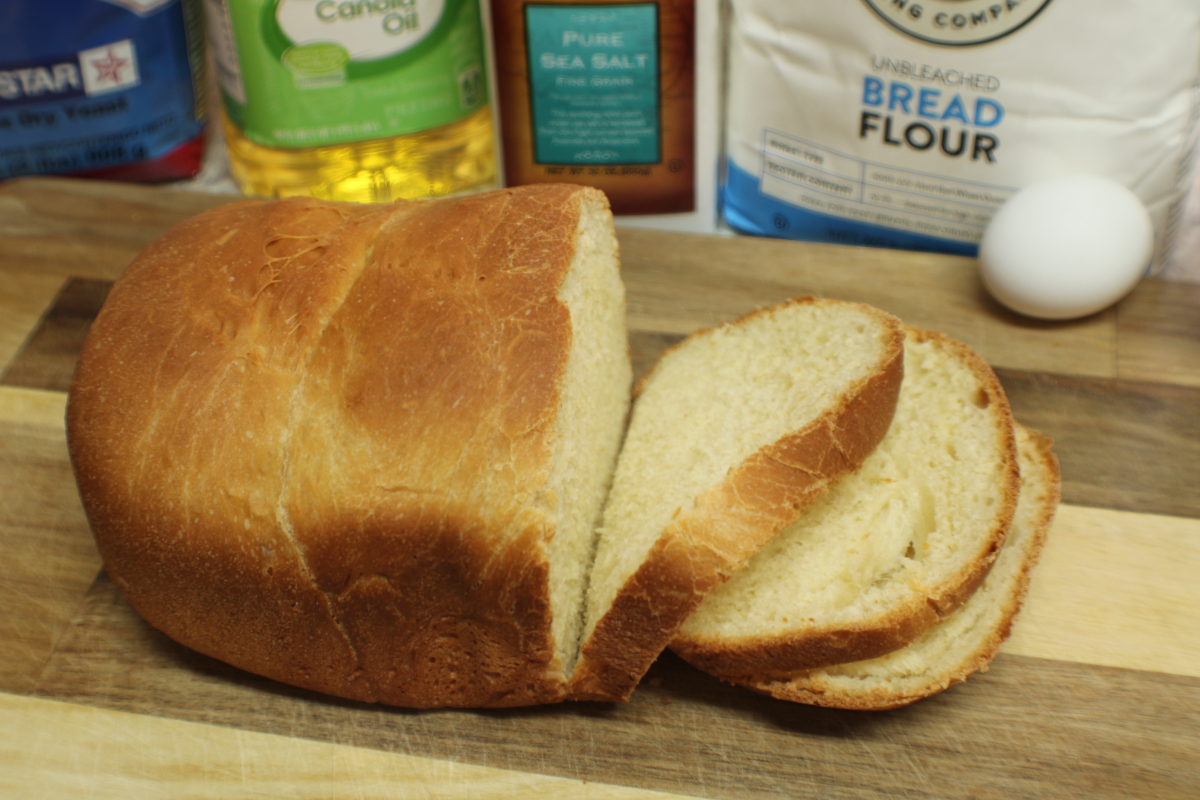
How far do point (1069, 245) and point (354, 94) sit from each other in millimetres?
1730

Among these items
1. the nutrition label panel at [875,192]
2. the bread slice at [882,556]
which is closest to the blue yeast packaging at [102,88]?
the nutrition label panel at [875,192]

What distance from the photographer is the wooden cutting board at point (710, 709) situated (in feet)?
5.58

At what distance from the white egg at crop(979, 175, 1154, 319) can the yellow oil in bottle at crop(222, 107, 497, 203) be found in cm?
139

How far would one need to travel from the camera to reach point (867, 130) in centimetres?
247

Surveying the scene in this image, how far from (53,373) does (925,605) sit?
2.01m

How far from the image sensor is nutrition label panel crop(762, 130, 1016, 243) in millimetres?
→ 2496

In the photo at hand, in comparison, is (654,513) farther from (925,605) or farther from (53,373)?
(53,373)

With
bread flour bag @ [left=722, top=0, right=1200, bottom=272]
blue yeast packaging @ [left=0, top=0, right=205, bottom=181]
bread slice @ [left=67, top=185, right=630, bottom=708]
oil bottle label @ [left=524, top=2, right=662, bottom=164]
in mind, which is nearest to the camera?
bread slice @ [left=67, top=185, right=630, bottom=708]

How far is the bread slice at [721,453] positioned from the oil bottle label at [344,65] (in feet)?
3.25

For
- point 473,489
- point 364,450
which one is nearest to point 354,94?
point 364,450

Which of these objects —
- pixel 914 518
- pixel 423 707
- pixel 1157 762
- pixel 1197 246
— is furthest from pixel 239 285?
pixel 1197 246

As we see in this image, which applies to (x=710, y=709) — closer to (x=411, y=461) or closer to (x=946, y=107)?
(x=411, y=461)

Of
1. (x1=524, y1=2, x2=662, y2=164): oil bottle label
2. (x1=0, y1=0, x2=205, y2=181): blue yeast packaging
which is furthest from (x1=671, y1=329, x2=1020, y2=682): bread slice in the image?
(x1=0, y1=0, x2=205, y2=181): blue yeast packaging

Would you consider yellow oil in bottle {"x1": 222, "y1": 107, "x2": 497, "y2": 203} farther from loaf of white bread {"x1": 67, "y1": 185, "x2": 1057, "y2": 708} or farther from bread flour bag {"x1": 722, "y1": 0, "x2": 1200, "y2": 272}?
loaf of white bread {"x1": 67, "y1": 185, "x2": 1057, "y2": 708}
